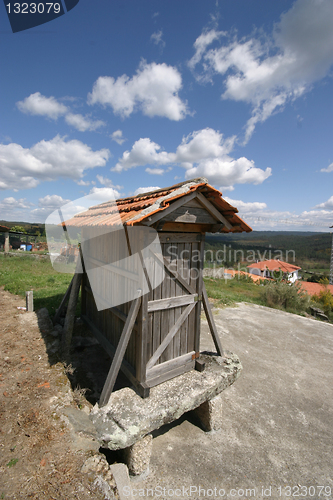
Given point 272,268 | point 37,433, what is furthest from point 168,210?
point 272,268

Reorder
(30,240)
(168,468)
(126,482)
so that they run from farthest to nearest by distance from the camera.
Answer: (30,240)
(168,468)
(126,482)

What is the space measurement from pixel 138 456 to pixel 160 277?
2528 mm

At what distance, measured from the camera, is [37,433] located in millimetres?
3021

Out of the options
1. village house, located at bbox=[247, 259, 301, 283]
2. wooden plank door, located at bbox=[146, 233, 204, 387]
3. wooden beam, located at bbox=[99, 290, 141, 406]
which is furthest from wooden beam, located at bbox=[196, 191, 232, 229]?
village house, located at bbox=[247, 259, 301, 283]

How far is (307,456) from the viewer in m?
3.79

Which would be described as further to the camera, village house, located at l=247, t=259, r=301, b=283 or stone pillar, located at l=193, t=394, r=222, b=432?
village house, located at l=247, t=259, r=301, b=283

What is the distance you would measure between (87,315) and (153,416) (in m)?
3.86

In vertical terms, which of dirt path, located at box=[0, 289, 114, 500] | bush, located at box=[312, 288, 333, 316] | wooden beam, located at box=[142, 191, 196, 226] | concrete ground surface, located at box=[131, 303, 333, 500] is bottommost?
bush, located at box=[312, 288, 333, 316]

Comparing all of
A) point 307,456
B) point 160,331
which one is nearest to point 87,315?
point 160,331

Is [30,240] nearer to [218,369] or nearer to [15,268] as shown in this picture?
[15,268]

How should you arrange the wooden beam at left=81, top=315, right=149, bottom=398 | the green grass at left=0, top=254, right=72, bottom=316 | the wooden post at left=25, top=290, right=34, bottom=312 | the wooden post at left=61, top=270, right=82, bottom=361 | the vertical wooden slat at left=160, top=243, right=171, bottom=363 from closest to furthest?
the wooden beam at left=81, top=315, right=149, bottom=398
the vertical wooden slat at left=160, top=243, right=171, bottom=363
the wooden post at left=61, top=270, right=82, bottom=361
the wooden post at left=25, top=290, right=34, bottom=312
the green grass at left=0, top=254, right=72, bottom=316

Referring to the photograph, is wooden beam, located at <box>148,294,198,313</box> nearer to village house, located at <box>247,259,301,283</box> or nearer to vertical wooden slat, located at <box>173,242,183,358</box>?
vertical wooden slat, located at <box>173,242,183,358</box>

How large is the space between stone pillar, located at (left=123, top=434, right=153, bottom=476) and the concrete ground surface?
0.15 metres

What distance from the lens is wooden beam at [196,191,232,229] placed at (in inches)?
145
